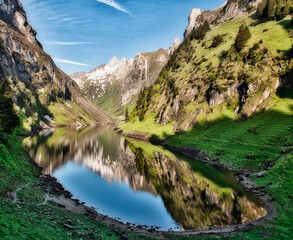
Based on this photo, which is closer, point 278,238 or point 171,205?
point 278,238

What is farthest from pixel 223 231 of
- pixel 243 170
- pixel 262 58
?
pixel 262 58

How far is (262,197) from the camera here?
31.8 meters

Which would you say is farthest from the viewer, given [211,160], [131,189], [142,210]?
[211,160]

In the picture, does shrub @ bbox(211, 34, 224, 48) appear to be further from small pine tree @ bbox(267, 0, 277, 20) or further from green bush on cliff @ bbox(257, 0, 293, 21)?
small pine tree @ bbox(267, 0, 277, 20)

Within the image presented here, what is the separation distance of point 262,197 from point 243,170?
48.7 feet

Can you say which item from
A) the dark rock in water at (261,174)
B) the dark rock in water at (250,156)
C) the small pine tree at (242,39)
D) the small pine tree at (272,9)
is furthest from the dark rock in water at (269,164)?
the small pine tree at (272,9)

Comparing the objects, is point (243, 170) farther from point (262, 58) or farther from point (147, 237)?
point (262, 58)

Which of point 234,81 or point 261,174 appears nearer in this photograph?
point 261,174

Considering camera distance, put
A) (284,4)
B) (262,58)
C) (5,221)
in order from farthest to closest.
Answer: (284,4)
(262,58)
(5,221)

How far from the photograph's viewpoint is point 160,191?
38.0 meters

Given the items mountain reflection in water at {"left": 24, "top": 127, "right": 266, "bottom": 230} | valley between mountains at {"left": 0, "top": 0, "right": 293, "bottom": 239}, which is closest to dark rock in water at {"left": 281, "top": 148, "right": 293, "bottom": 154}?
valley between mountains at {"left": 0, "top": 0, "right": 293, "bottom": 239}

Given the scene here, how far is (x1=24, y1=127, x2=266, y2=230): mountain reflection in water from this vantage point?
27.7 meters

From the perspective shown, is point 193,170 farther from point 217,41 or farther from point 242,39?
point 217,41

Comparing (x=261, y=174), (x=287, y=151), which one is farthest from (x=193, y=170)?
(x=287, y=151)
